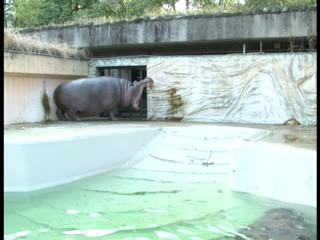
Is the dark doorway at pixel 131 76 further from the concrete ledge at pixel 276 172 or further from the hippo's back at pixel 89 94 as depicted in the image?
the concrete ledge at pixel 276 172

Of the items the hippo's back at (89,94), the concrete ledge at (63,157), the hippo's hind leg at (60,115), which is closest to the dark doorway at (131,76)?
the hippo's back at (89,94)

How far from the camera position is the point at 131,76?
1338 cm

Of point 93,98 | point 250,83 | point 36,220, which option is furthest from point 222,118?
point 36,220

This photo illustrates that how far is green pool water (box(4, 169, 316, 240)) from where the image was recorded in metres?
5.14

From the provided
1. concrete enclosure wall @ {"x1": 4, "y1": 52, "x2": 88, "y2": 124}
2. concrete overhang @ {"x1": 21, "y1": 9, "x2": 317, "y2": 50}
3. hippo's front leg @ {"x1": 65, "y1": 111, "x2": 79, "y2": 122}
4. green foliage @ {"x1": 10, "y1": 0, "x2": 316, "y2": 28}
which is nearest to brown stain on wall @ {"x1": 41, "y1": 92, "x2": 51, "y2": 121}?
concrete enclosure wall @ {"x1": 4, "y1": 52, "x2": 88, "y2": 124}

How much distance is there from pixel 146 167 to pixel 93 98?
3.46 metres

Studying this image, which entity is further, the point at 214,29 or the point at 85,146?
the point at 214,29

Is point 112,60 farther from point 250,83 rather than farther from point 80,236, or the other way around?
point 80,236

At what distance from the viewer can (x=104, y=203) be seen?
6.50 m

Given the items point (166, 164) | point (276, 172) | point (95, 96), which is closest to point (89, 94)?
point (95, 96)

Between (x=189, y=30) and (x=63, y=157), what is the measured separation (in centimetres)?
619

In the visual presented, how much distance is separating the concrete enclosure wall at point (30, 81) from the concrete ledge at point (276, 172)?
20.6 feet

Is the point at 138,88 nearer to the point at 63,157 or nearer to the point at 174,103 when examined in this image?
the point at 174,103

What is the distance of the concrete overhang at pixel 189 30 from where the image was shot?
11656mm
